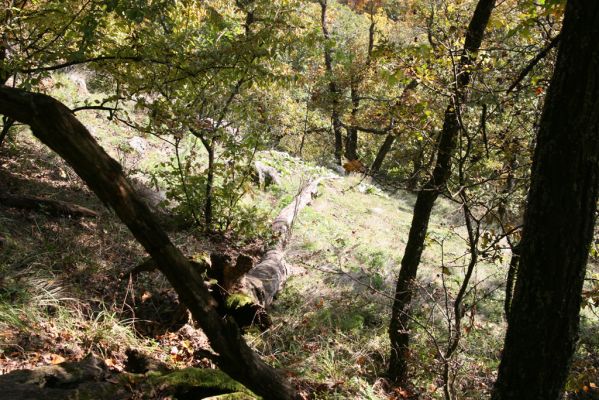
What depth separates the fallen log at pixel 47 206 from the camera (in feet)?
19.1

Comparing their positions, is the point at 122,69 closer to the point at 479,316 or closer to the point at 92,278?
the point at 92,278

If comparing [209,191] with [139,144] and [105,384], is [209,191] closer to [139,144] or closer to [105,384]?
[139,144]

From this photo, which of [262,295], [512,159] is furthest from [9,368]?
[512,159]

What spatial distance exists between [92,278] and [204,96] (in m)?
3.20

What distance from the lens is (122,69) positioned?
19.7ft

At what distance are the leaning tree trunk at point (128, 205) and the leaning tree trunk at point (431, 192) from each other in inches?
66.7

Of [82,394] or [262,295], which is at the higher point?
[262,295]

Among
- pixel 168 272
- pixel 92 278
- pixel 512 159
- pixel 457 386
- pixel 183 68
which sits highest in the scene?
pixel 183 68

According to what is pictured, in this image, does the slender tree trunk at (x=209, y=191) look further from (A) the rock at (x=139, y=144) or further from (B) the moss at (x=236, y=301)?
(A) the rock at (x=139, y=144)

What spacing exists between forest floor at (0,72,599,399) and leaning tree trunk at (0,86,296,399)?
453 millimetres

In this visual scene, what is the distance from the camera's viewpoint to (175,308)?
16.4ft

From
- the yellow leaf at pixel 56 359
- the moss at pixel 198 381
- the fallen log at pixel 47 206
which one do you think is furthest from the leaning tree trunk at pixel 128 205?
the fallen log at pixel 47 206

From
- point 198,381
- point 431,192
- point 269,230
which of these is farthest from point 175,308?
point 269,230

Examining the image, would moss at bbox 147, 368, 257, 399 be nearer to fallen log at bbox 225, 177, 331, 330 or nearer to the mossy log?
the mossy log
